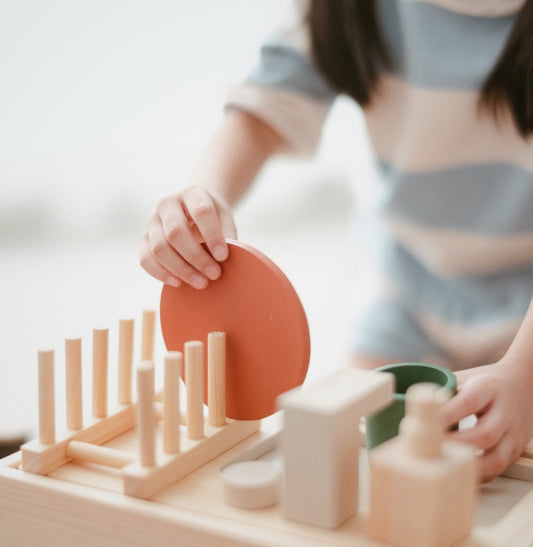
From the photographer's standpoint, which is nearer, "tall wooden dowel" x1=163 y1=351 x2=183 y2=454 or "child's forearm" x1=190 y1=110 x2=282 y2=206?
"tall wooden dowel" x1=163 y1=351 x2=183 y2=454

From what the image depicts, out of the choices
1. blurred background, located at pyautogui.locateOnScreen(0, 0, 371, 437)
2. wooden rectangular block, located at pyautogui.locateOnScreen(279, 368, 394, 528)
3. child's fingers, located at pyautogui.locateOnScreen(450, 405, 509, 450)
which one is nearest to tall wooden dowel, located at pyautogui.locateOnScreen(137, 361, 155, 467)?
wooden rectangular block, located at pyautogui.locateOnScreen(279, 368, 394, 528)

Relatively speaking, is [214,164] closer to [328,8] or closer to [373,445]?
[328,8]

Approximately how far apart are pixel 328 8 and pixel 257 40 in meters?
1.39

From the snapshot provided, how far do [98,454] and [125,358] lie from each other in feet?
0.32

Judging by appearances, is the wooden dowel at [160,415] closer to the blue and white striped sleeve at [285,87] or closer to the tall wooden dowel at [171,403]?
the tall wooden dowel at [171,403]

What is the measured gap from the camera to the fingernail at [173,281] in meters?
0.67

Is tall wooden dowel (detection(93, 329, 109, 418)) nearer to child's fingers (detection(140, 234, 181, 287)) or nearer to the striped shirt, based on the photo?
child's fingers (detection(140, 234, 181, 287))

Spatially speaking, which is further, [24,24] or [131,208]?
[131,208]

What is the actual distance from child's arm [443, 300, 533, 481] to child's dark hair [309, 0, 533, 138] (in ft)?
1.16

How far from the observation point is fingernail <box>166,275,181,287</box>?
674 mm

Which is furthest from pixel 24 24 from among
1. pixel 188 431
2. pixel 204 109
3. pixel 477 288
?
pixel 188 431

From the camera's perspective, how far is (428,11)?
3.04 ft

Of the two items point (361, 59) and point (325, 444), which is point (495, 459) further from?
point (361, 59)

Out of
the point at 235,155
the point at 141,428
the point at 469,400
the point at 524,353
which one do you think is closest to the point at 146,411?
the point at 141,428
